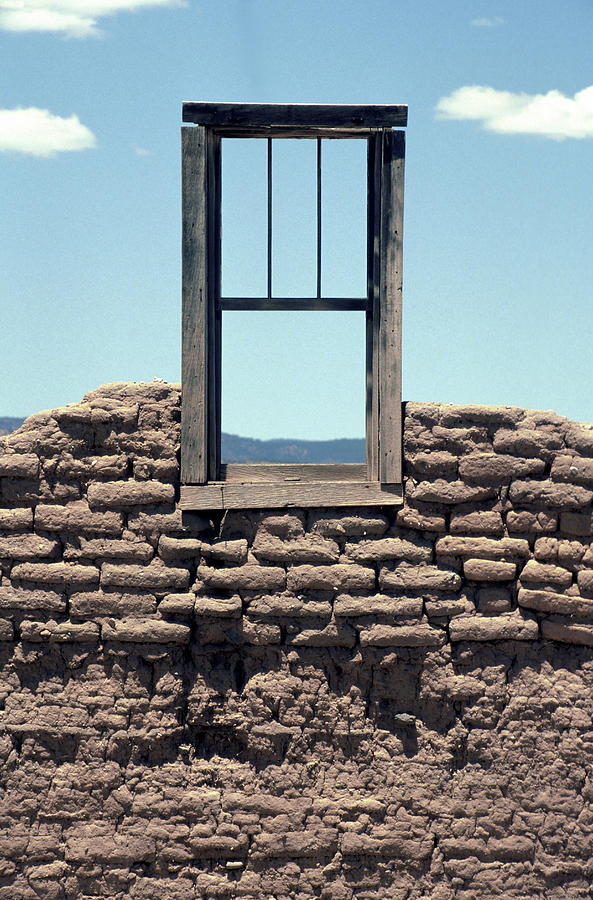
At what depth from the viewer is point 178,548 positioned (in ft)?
13.0

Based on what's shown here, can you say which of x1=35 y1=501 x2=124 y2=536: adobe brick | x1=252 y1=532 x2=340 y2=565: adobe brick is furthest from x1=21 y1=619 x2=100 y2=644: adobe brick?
x1=252 y1=532 x2=340 y2=565: adobe brick

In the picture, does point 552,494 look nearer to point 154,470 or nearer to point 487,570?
point 487,570

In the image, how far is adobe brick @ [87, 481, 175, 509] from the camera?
4.00m

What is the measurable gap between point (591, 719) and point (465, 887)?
2.99 ft

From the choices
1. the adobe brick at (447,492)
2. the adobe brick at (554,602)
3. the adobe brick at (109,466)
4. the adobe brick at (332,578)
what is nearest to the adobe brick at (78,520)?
the adobe brick at (109,466)

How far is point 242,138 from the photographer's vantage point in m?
4.17

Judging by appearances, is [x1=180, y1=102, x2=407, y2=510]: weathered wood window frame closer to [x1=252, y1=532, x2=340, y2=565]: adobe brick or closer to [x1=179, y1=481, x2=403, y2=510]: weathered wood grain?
[x1=179, y1=481, x2=403, y2=510]: weathered wood grain

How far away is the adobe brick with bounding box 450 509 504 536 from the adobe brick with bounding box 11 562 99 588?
62.6 inches

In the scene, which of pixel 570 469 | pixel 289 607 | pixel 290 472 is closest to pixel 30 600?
pixel 289 607

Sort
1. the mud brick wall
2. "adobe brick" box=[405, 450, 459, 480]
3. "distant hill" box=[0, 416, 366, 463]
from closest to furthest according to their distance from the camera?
the mud brick wall
"adobe brick" box=[405, 450, 459, 480]
"distant hill" box=[0, 416, 366, 463]

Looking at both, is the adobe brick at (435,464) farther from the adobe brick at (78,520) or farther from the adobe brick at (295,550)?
the adobe brick at (78,520)

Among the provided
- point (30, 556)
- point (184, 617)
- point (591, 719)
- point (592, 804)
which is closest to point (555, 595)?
point (591, 719)

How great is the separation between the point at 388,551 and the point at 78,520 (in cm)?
136

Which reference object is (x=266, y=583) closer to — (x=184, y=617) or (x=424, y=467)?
(x=184, y=617)
